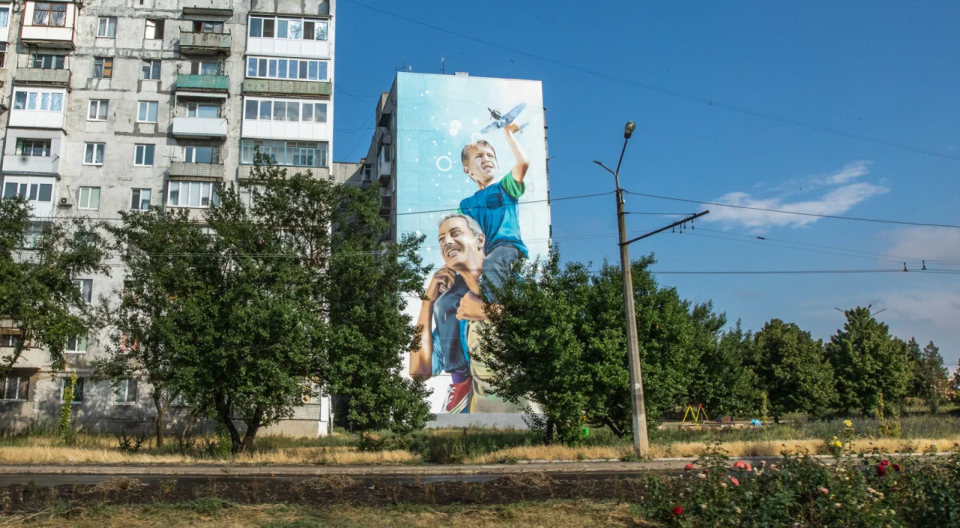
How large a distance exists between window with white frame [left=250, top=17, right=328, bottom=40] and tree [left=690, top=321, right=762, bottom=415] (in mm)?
33755

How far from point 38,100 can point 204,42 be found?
11474 mm

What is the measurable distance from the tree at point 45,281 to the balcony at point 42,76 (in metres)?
17.0

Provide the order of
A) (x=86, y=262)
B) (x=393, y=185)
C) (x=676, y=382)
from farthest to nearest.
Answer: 1. (x=393, y=185)
2. (x=86, y=262)
3. (x=676, y=382)

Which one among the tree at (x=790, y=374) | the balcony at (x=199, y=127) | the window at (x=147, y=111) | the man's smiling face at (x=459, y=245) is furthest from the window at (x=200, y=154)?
the tree at (x=790, y=374)

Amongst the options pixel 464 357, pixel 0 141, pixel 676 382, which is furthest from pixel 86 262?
pixel 464 357

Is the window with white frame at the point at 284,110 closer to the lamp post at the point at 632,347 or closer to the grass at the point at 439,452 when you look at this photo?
the grass at the point at 439,452

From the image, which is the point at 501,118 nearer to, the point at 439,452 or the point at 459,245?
the point at 459,245

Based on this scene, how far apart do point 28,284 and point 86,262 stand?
3.63 meters

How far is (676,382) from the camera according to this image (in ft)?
91.7

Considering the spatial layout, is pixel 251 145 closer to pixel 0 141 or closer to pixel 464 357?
pixel 0 141

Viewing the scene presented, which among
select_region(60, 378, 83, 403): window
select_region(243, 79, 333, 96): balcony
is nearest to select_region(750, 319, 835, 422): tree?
select_region(243, 79, 333, 96): balcony

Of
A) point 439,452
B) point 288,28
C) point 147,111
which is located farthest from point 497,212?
point 439,452

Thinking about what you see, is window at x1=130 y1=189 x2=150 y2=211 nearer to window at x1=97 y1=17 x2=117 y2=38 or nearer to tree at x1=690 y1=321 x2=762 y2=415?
window at x1=97 y1=17 x2=117 y2=38

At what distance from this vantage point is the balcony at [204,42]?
158 feet
